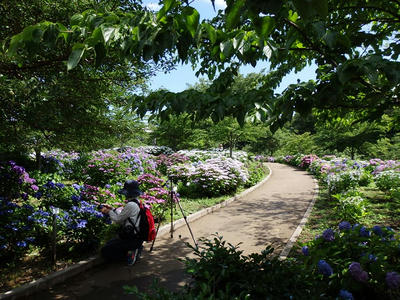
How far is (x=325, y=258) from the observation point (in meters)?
2.26

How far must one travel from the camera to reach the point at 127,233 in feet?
14.6

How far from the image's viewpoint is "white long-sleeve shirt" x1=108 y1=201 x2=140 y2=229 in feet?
14.2

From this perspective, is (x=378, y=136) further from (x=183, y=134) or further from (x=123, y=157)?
(x=183, y=134)

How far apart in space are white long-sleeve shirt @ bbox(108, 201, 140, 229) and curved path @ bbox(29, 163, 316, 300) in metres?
0.83

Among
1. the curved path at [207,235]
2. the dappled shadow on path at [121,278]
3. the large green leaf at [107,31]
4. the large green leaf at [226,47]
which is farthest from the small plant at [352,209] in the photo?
the large green leaf at [107,31]

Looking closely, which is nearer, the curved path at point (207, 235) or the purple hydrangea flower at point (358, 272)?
the purple hydrangea flower at point (358, 272)

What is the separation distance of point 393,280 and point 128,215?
12.1 ft

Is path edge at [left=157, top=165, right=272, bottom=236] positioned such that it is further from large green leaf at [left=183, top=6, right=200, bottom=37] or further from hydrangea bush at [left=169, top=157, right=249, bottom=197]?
large green leaf at [left=183, top=6, right=200, bottom=37]

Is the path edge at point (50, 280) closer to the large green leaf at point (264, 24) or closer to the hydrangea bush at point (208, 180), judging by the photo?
the large green leaf at point (264, 24)

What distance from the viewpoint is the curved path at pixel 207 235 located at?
3758 mm

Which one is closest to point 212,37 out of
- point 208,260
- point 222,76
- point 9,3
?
point 222,76

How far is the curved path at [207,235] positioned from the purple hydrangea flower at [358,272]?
5.64 feet

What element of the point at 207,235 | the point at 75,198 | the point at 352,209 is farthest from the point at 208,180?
the point at 75,198

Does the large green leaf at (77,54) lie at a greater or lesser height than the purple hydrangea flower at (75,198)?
greater
